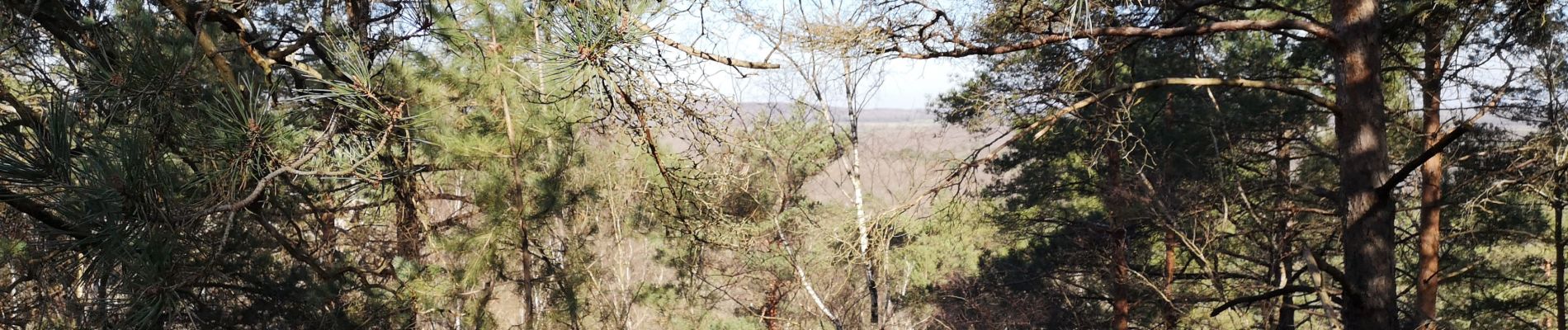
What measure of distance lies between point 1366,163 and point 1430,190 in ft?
20.5

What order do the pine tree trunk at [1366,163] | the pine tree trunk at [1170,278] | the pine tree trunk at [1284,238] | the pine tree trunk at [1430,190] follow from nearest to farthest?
the pine tree trunk at [1366,163], the pine tree trunk at [1284,238], the pine tree trunk at [1430,190], the pine tree trunk at [1170,278]

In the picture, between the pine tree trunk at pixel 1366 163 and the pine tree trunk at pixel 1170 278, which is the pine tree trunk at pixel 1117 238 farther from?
the pine tree trunk at pixel 1366 163

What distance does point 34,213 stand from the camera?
202cm

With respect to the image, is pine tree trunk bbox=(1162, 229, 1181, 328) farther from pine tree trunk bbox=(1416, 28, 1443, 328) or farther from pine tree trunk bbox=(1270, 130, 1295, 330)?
pine tree trunk bbox=(1416, 28, 1443, 328)

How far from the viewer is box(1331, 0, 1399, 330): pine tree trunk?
383 centimetres

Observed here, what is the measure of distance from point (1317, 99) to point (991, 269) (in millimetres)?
9280

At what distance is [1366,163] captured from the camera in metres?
3.90

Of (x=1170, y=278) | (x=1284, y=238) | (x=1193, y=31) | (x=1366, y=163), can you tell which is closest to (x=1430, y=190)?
(x=1170, y=278)

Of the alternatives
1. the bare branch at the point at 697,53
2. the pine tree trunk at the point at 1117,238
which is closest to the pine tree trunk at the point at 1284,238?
the pine tree trunk at the point at 1117,238

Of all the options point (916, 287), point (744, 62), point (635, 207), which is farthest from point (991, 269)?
point (744, 62)

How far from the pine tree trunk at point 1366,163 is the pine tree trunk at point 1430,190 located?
4.44 meters

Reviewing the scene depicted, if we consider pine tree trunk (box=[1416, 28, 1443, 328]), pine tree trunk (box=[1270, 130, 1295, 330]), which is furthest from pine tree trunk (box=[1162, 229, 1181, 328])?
pine tree trunk (box=[1416, 28, 1443, 328])

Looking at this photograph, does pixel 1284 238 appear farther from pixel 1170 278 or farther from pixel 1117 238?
pixel 1117 238

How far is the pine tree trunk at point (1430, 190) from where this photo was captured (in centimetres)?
775
